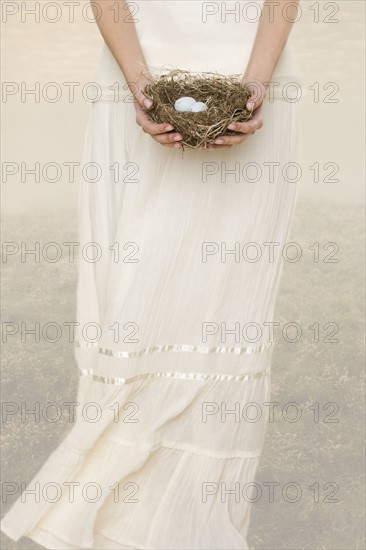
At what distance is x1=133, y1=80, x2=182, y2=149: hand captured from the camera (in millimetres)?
2512

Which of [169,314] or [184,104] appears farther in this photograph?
[169,314]

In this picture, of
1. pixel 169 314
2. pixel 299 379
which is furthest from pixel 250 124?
pixel 299 379

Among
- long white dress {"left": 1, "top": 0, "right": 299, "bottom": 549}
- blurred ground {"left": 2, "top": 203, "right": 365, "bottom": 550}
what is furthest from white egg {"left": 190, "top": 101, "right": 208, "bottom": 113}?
blurred ground {"left": 2, "top": 203, "right": 365, "bottom": 550}

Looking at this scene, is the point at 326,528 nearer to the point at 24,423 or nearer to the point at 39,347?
the point at 24,423

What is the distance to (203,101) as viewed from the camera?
8.16 ft

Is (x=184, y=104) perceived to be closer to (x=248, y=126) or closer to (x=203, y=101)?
(x=203, y=101)

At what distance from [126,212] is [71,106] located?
3204 millimetres

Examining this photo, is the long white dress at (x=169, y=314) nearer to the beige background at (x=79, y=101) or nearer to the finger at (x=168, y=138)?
the finger at (x=168, y=138)

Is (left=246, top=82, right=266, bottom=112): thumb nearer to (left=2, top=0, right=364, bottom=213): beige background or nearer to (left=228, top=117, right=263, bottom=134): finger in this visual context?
(left=228, top=117, right=263, bottom=134): finger

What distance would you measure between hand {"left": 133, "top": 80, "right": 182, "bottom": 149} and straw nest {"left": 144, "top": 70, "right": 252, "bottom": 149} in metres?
0.01

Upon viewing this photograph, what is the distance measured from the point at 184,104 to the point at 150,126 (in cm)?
12

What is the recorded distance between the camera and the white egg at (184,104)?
2.46 metres

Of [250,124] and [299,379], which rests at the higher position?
[250,124]

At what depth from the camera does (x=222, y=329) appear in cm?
284
